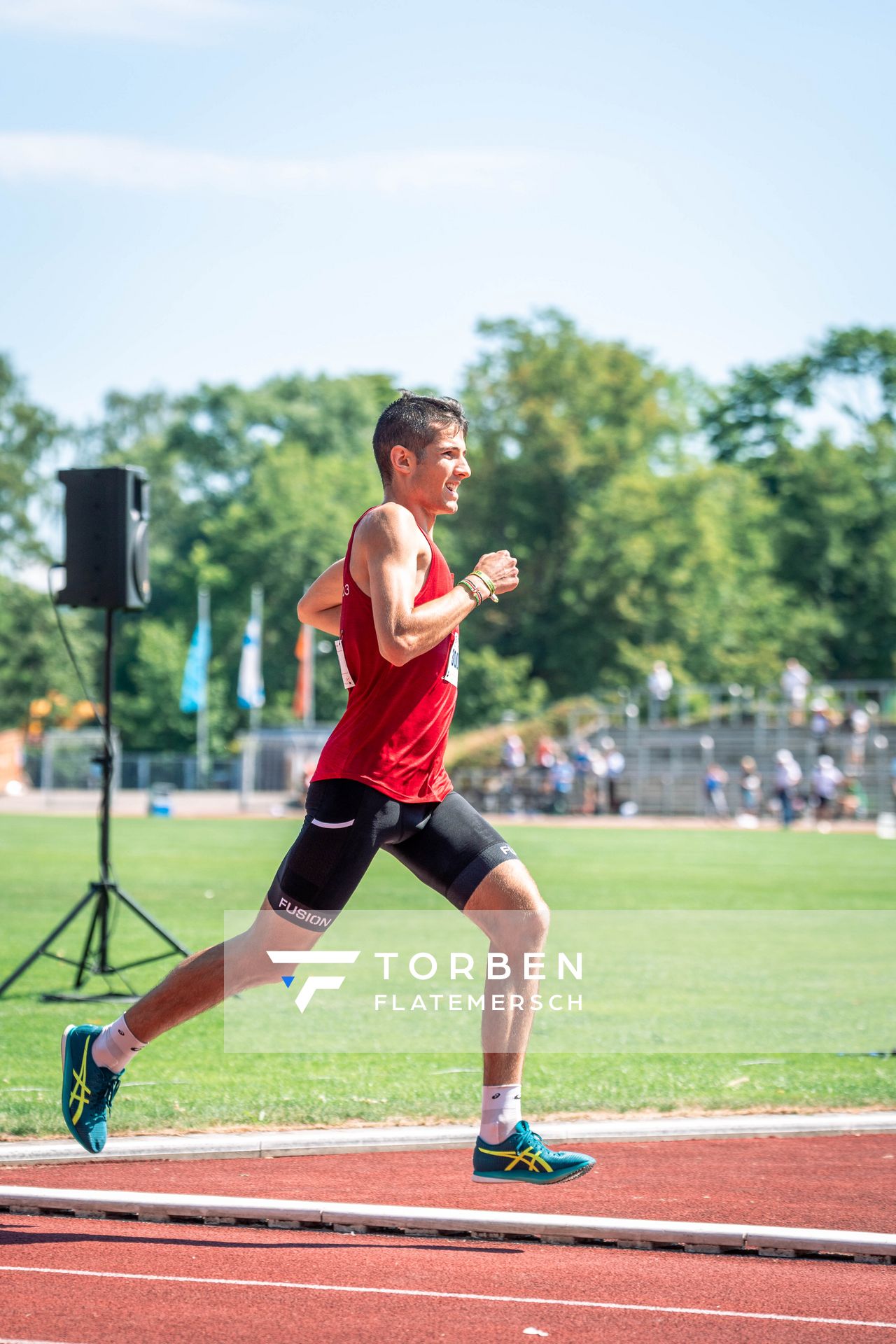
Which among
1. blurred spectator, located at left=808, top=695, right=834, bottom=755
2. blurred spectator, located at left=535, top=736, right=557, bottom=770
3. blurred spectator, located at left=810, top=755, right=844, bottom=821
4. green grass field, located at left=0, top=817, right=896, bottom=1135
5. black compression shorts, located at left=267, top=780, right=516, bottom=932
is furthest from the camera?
blurred spectator, located at left=535, top=736, right=557, bottom=770

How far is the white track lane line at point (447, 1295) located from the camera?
13.6 ft

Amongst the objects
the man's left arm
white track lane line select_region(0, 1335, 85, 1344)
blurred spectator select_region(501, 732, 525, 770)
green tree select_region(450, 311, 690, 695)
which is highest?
green tree select_region(450, 311, 690, 695)

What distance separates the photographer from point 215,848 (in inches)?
1064

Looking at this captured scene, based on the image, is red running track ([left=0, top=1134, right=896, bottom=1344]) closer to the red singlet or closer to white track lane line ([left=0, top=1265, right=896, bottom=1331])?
white track lane line ([left=0, top=1265, right=896, bottom=1331])

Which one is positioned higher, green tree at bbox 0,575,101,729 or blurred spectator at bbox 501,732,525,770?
green tree at bbox 0,575,101,729

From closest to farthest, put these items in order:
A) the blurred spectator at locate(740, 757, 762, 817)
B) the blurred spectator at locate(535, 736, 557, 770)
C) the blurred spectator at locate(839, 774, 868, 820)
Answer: the blurred spectator at locate(839, 774, 868, 820)
the blurred spectator at locate(740, 757, 762, 817)
the blurred spectator at locate(535, 736, 557, 770)

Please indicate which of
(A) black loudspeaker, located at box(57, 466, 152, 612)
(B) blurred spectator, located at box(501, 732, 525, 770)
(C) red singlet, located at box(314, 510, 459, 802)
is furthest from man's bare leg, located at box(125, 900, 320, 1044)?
(B) blurred spectator, located at box(501, 732, 525, 770)

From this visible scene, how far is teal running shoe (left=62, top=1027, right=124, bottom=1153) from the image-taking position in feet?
17.1

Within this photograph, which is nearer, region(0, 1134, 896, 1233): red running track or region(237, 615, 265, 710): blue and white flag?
region(0, 1134, 896, 1233): red running track

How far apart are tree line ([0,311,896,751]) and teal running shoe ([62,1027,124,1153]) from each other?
206ft

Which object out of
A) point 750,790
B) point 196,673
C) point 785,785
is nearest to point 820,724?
point 750,790

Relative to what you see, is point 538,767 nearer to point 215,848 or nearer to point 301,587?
point 215,848

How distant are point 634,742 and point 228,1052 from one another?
4611cm

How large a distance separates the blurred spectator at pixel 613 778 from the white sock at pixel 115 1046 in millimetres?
42545
